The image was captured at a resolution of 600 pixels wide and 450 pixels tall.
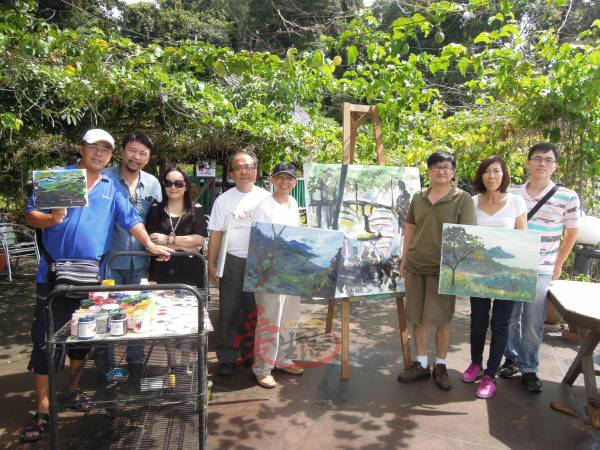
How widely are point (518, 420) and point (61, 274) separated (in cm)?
308

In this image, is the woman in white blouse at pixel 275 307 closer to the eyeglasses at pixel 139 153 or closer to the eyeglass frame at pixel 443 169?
the eyeglasses at pixel 139 153

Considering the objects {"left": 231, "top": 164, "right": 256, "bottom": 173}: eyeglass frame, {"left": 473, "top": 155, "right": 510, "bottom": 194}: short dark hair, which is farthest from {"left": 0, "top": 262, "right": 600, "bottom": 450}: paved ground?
{"left": 231, "top": 164, "right": 256, "bottom": 173}: eyeglass frame

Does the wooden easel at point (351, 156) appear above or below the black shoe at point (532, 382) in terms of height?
above

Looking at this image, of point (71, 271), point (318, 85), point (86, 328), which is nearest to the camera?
point (86, 328)

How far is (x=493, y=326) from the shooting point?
3.17m

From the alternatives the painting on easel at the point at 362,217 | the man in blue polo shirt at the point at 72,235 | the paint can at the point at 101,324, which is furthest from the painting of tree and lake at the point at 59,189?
the painting on easel at the point at 362,217

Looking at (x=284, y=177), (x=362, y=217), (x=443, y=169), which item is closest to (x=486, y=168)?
(x=443, y=169)

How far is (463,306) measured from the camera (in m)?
5.70

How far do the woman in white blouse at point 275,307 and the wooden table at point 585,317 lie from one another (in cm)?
189

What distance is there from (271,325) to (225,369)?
59 centimetres

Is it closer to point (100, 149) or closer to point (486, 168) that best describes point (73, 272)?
point (100, 149)

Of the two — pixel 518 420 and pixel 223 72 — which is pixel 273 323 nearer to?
pixel 518 420

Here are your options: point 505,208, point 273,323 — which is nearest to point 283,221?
point 273,323

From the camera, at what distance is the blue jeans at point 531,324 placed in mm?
3154
